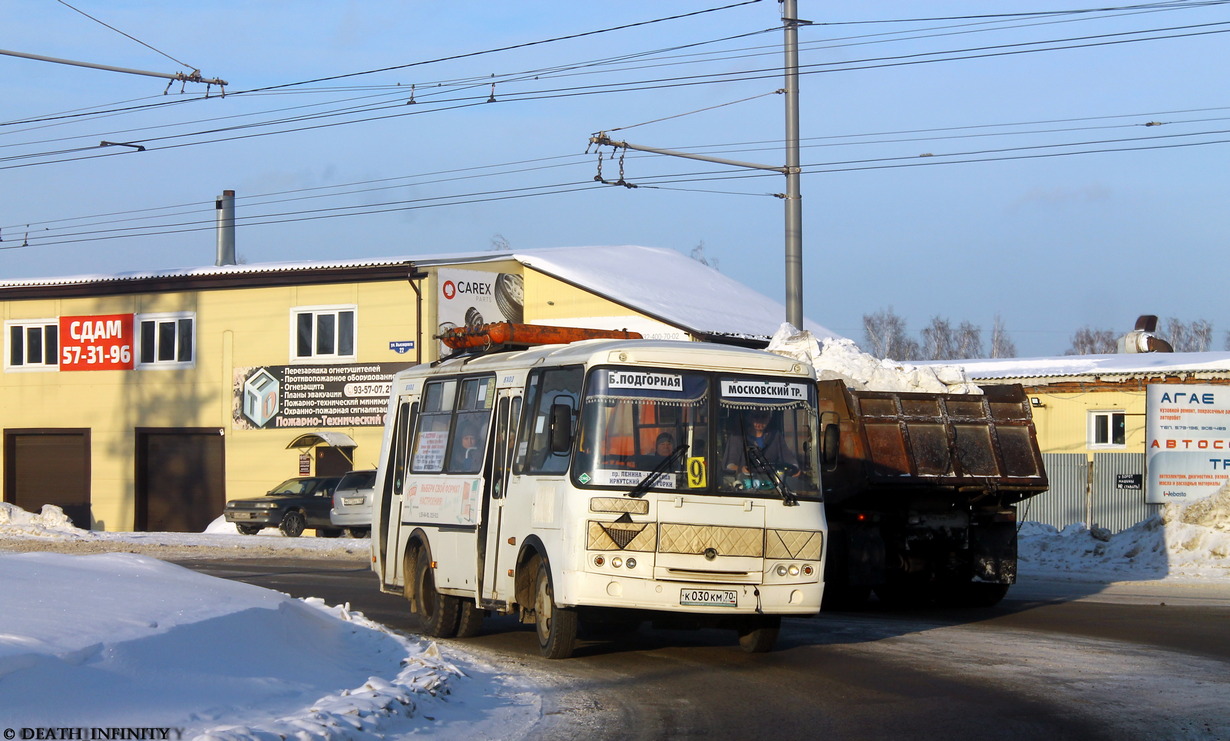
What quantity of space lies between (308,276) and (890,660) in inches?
1211

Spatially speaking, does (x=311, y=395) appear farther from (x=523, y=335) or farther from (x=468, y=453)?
(x=468, y=453)

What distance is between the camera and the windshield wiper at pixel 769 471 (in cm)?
1138

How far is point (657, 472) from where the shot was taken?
36.3 feet

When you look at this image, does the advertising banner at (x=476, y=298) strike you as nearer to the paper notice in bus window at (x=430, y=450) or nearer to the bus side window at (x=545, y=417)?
the paper notice in bus window at (x=430, y=450)

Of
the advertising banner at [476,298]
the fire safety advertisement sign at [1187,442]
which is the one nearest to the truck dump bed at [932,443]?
the fire safety advertisement sign at [1187,442]

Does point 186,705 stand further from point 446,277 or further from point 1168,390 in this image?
point 446,277

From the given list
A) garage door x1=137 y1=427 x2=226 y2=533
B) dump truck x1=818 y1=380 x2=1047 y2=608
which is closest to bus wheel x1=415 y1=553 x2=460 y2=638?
dump truck x1=818 y1=380 x2=1047 y2=608

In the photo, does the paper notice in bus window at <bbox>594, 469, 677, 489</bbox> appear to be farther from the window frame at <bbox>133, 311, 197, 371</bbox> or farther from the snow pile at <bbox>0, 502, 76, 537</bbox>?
the window frame at <bbox>133, 311, 197, 371</bbox>

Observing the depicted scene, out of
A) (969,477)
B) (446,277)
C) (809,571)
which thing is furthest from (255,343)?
(809,571)

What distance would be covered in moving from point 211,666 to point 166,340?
119 feet

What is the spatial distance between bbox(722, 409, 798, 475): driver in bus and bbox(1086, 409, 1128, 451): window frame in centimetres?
2694

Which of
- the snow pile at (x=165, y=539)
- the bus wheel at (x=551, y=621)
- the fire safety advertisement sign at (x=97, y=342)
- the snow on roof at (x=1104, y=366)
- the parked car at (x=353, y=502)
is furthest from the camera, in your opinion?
the fire safety advertisement sign at (x=97, y=342)

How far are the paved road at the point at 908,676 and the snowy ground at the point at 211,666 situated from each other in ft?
2.58

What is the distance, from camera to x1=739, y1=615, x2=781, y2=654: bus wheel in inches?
468
